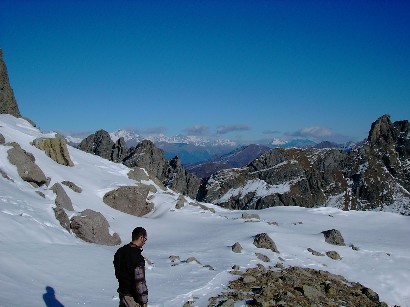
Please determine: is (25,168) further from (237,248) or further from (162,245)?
(237,248)

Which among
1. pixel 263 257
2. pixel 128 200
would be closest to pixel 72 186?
pixel 128 200

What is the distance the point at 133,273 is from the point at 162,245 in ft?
59.9

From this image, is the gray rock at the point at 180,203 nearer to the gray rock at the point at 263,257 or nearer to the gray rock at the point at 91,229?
the gray rock at the point at 91,229

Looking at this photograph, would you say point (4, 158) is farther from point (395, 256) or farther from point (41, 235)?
point (395, 256)

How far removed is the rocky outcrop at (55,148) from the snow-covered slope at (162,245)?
38.6 inches

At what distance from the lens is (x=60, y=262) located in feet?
54.9

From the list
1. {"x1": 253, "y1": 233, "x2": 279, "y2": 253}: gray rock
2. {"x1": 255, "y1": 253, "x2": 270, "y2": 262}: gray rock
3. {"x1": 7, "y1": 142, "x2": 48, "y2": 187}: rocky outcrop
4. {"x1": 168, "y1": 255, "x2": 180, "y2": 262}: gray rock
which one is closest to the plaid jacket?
{"x1": 168, "y1": 255, "x2": 180, "y2": 262}: gray rock

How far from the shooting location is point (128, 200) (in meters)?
38.2

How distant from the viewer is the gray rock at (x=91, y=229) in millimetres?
23989

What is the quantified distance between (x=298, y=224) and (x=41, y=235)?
27.9 meters

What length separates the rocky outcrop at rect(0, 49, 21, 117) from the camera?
3007 inches

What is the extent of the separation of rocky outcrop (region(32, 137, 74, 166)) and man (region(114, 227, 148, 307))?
33151 mm

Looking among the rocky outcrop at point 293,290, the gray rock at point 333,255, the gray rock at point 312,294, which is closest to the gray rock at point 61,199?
the rocky outcrop at point 293,290

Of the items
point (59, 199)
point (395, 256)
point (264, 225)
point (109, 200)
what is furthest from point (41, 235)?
point (395, 256)
